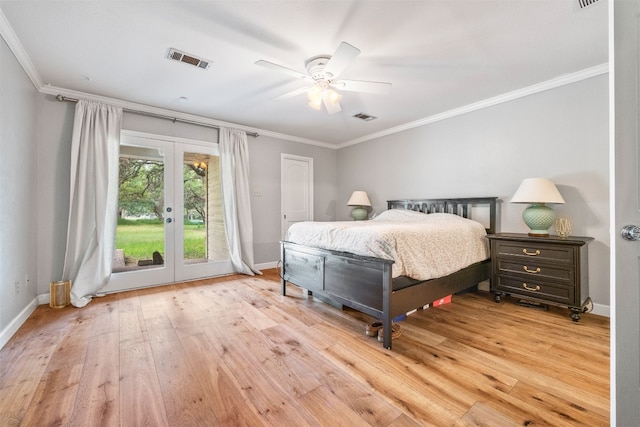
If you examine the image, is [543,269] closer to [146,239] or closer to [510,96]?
[510,96]

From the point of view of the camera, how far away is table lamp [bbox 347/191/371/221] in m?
4.97

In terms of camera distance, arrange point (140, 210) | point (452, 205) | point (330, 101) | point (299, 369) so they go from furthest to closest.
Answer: point (452, 205)
point (140, 210)
point (330, 101)
point (299, 369)

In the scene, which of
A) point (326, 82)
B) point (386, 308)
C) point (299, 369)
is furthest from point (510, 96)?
point (299, 369)

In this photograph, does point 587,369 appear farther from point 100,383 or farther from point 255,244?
point 255,244

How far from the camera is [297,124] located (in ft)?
14.8

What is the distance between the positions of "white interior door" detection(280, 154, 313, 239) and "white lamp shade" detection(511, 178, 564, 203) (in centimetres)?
357

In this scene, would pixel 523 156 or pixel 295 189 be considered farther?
pixel 295 189

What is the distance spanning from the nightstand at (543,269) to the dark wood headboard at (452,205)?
1.68 ft

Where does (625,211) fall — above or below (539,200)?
below

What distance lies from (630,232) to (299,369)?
1.82 metres

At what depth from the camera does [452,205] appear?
12.7ft

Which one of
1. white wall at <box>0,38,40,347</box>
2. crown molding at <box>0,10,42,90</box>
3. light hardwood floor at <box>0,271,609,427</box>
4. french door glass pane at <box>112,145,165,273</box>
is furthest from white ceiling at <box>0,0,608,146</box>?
light hardwood floor at <box>0,271,609,427</box>

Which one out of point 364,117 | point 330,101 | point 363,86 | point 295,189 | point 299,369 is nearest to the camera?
point 299,369

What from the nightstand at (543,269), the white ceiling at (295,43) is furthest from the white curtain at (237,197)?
the nightstand at (543,269)
